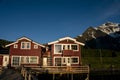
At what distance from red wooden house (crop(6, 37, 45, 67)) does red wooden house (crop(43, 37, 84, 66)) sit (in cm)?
345

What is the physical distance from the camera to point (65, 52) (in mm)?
47281

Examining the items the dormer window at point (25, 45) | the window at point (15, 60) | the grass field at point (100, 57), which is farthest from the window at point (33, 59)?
the grass field at point (100, 57)

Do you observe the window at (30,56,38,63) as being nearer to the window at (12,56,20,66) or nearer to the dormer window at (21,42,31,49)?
Answer: the dormer window at (21,42,31,49)

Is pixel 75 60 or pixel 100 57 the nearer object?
pixel 75 60

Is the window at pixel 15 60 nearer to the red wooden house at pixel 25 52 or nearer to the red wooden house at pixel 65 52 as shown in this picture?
the red wooden house at pixel 25 52

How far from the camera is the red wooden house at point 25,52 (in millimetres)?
48062

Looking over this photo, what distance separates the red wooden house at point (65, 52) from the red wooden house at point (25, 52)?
3447mm

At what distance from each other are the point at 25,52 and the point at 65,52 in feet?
31.6

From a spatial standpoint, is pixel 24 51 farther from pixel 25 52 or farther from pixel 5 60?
pixel 5 60

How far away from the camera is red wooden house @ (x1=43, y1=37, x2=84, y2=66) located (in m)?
47.5

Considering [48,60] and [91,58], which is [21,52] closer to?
[48,60]

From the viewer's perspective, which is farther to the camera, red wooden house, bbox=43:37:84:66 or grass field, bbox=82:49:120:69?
grass field, bbox=82:49:120:69

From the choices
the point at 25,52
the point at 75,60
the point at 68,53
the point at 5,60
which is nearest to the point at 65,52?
the point at 68,53

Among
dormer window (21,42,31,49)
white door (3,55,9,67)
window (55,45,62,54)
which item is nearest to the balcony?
window (55,45,62,54)
